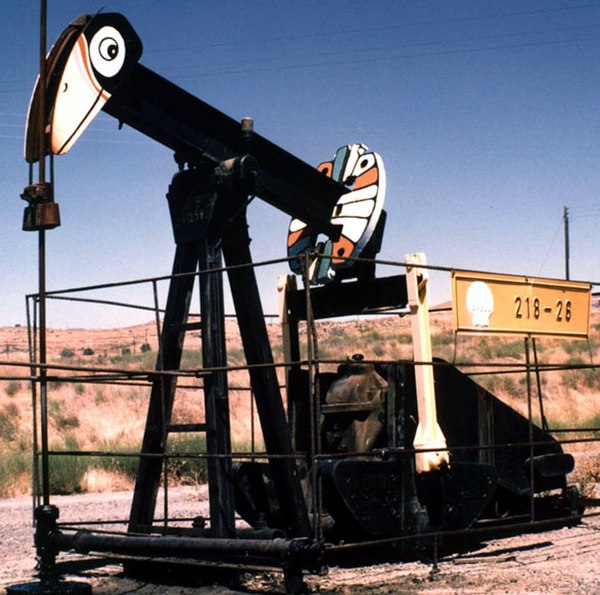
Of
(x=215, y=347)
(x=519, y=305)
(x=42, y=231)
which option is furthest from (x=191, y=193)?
(x=519, y=305)

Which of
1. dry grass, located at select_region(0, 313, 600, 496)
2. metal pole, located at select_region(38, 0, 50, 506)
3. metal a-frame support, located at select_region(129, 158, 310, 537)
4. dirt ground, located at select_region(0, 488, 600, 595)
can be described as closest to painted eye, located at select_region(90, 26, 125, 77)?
metal pole, located at select_region(38, 0, 50, 506)

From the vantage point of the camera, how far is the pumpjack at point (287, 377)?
6.83 metres

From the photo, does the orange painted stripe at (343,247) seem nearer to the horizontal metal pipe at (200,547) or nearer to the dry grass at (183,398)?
the horizontal metal pipe at (200,547)

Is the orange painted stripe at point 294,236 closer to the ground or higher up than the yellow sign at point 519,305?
higher up

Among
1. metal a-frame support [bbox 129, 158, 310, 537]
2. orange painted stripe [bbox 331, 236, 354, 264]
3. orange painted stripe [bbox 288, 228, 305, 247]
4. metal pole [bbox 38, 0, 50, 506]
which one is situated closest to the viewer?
metal pole [bbox 38, 0, 50, 506]

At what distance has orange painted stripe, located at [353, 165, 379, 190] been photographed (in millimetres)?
8422

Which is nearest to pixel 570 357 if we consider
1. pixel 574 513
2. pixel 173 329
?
pixel 574 513

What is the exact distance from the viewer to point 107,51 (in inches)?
269

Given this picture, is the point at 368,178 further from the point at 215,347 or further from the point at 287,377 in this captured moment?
the point at 215,347

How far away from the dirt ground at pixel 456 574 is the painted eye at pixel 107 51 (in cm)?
350

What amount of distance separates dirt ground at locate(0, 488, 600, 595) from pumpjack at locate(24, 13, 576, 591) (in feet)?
0.82

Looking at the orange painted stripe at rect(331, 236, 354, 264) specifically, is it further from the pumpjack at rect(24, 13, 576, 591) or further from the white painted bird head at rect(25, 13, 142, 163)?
the white painted bird head at rect(25, 13, 142, 163)

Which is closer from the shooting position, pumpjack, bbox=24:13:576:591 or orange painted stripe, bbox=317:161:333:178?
pumpjack, bbox=24:13:576:591

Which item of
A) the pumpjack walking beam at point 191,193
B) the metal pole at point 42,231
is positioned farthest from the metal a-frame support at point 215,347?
the metal pole at point 42,231
